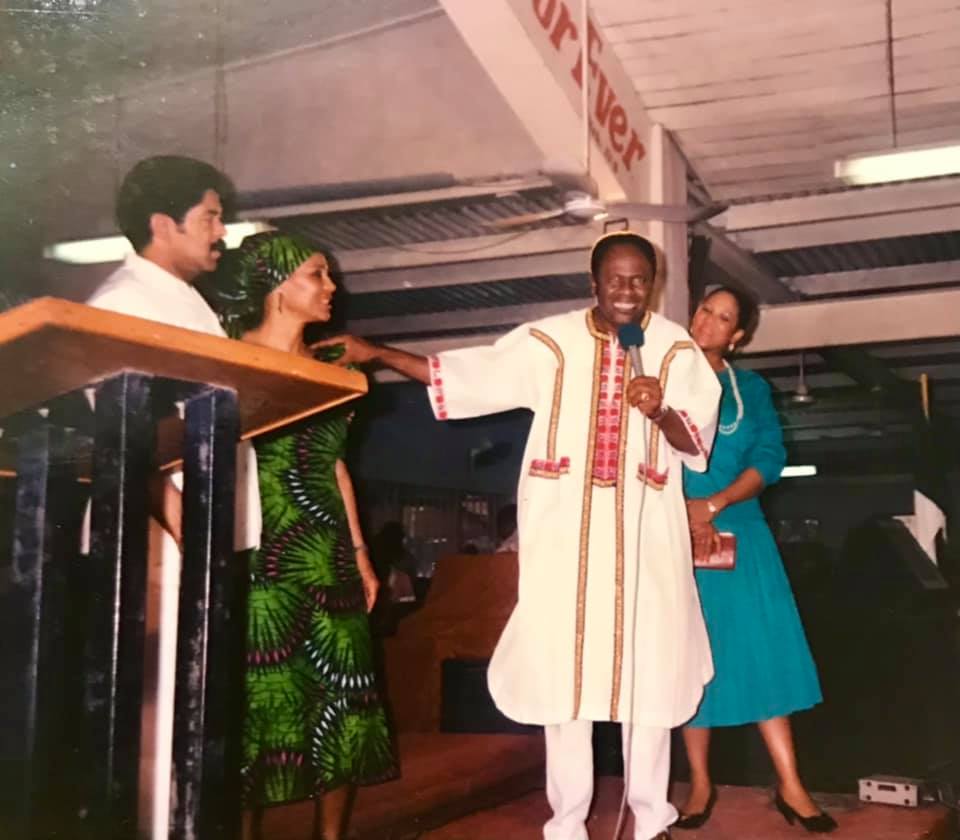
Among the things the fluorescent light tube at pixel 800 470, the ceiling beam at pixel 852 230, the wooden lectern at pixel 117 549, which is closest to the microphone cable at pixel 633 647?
the wooden lectern at pixel 117 549

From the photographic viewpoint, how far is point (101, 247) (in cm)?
502

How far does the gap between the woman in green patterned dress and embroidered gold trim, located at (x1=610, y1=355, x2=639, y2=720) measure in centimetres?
53

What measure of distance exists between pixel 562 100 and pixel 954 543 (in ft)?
13.0

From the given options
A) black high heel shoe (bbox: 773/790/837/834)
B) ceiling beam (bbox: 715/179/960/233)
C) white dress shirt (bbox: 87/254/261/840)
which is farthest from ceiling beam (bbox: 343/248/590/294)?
white dress shirt (bbox: 87/254/261/840)

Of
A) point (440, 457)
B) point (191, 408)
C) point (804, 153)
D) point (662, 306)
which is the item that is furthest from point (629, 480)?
point (440, 457)

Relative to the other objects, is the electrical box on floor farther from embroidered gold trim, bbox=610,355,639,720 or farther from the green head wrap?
the green head wrap

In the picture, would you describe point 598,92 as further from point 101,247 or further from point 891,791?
point 891,791

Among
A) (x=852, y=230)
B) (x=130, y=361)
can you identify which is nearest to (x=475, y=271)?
(x=852, y=230)

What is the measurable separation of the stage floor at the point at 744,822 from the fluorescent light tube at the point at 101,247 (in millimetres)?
2866

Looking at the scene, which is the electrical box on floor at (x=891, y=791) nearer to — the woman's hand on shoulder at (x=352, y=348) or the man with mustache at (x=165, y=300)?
the woman's hand on shoulder at (x=352, y=348)

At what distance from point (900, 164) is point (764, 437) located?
1708 mm

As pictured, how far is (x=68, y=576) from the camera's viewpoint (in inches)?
52.8

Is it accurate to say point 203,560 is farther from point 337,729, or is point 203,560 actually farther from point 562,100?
point 562,100

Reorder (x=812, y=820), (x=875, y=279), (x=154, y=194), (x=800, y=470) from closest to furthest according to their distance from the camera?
(x=154, y=194) < (x=812, y=820) < (x=875, y=279) < (x=800, y=470)
